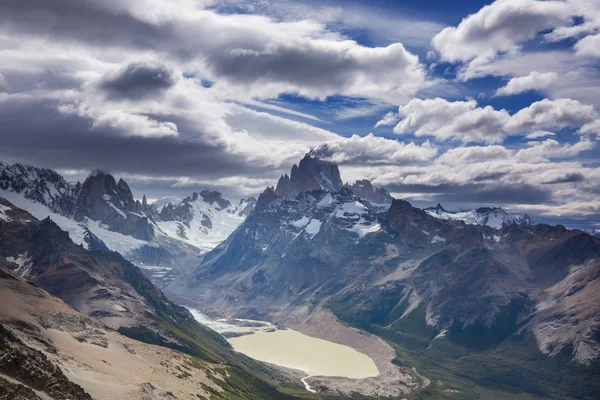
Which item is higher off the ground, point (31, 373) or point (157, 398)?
point (31, 373)

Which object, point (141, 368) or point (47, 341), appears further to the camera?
point (141, 368)

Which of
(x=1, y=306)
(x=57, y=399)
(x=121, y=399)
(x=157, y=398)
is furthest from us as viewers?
(x=1, y=306)

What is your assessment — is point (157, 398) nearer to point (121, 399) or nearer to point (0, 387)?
point (121, 399)

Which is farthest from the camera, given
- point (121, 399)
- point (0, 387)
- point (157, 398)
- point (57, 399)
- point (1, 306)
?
point (1, 306)

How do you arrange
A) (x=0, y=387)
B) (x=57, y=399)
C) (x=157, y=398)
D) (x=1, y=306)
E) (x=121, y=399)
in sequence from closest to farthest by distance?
(x=0, y=387) → (x=57, y=399) → (x=121, y=399) → (x=157, y=398) → (x=1, y=306)

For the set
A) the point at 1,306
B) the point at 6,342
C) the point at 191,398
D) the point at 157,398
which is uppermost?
Result: the point at 6,342

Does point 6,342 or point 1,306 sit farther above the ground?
point 6,342

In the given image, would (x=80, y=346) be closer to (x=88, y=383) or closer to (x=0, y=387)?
(x=88, y=383)

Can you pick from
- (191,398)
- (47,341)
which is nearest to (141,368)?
(191,398)

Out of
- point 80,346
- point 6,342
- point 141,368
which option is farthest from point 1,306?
point 6,342
